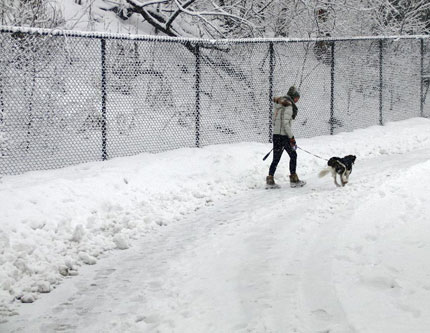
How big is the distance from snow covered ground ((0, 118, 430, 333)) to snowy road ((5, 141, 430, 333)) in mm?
18

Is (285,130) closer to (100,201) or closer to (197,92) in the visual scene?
(197,92)

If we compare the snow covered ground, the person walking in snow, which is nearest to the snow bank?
the snow covered ground

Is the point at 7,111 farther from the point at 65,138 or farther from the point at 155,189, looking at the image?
the point at 155,189

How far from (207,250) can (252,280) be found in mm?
1177

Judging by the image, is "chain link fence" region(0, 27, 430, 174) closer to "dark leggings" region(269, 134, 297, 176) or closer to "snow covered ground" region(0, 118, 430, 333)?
"snow covered ground" region(0, 118, 430, 333)

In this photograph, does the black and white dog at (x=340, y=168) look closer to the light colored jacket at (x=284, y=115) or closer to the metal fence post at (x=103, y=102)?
the light colored jacket at (x=284, y=115)

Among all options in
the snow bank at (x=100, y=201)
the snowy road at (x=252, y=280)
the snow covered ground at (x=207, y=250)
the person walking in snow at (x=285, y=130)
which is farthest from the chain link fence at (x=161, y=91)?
the snowy road at (x=252, y=280)

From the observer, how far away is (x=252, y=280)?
17.4ft

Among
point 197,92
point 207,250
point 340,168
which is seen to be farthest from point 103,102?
point 207,250

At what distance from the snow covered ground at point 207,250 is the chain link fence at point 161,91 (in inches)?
33.1

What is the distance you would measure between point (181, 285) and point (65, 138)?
598 centimetres

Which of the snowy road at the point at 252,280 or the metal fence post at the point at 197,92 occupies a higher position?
the metal fence post at the point at 197,92

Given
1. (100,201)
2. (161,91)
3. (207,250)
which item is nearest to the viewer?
(207,250)

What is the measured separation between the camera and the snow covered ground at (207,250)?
453 centimetres
